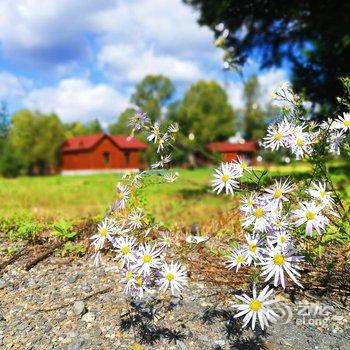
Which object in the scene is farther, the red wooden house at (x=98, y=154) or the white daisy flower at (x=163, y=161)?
the red wooden house at (x=98, y=154)

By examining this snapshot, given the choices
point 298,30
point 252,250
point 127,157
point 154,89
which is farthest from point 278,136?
point 154,89

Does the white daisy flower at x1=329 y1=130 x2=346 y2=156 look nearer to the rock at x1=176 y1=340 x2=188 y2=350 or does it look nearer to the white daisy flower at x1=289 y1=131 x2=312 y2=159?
the white daisy flower at x1=289 y1=131 x2=312 y2=159

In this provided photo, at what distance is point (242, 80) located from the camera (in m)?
5.96

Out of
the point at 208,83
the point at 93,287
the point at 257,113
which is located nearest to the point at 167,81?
the point at 208,83

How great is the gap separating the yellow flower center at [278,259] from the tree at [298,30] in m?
9.72

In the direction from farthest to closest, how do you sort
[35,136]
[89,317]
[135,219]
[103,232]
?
[35,136], [89,317], [135,219], [103,232]

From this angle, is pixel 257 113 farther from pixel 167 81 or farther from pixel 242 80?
pixel 167 81

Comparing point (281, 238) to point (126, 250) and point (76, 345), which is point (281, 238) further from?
point (76, 345)

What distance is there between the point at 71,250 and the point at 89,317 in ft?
3.42

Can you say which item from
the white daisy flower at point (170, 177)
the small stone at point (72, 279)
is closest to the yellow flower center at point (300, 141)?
the white daisy flower at point (170, 177)

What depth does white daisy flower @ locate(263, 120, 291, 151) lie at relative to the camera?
8.16 ft

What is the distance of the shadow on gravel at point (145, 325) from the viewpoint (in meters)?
2.71

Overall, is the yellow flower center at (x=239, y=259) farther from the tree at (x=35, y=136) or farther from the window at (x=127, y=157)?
the window at (x=127, y=157)

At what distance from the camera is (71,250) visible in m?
3.91
